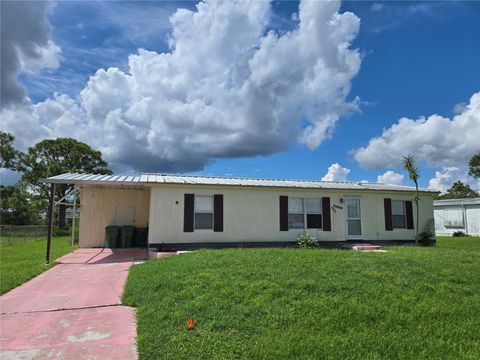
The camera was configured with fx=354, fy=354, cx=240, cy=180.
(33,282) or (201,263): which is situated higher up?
(201,263)

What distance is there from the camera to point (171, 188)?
12734 millimetres

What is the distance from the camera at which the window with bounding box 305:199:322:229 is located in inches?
568

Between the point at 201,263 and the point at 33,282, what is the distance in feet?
13.7

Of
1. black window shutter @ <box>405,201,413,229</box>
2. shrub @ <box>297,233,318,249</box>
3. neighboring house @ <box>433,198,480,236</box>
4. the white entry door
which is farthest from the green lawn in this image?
neighboring house @ <box>433,198,480,236</box>

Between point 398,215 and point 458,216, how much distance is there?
1392cm

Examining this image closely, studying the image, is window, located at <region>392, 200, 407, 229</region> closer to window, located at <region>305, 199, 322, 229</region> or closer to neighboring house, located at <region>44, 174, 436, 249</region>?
neighboring house, located at <region>44, 174, 436, 249</region>

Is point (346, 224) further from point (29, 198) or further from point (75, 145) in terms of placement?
point (29, 198)

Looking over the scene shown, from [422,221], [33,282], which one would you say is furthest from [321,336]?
[422,221]

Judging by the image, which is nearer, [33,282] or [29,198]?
[33,282]

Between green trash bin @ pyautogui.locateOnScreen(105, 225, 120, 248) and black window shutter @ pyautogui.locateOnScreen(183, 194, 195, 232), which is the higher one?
black window shutter @ pyautogui.locateOnScreen(183, 194, 195, 232)

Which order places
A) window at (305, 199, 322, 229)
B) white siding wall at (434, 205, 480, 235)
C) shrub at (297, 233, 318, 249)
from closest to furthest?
shrub at (297, 233, 318, 249) < window at (305, 199, 322, 229) < white siding wall at (434, 205, 480, 235)

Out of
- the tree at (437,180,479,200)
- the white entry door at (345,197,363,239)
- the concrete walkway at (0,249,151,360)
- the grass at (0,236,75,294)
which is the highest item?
the tree at (437,180,479,200)

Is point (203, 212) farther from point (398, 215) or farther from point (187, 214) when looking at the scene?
point (398, 215)

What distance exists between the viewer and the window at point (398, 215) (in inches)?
616
